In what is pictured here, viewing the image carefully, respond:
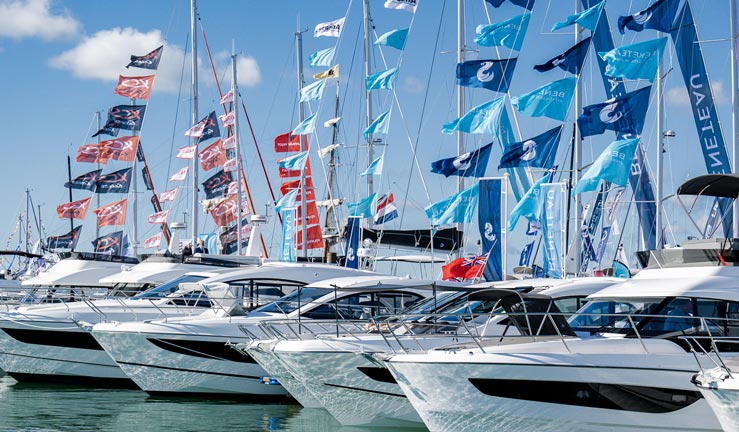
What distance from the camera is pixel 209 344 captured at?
19.1 meters

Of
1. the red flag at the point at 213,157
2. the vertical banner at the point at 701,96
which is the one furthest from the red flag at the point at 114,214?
the vertical banner at the point at 701,96

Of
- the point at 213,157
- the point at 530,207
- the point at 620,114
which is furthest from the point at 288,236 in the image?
the point at 620,114

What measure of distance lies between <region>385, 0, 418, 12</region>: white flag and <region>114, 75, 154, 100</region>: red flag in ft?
42.3

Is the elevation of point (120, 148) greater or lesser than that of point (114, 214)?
greater

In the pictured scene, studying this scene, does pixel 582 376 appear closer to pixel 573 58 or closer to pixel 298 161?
pixel 573 58

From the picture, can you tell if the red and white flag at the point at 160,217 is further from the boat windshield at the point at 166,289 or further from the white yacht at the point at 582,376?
the white yacht at the point at 582,376

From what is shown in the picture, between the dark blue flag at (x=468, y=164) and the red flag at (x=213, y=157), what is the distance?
14.7 metres

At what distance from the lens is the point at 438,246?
2862 centimetres

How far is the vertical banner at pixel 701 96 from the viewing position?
2214 centimetres

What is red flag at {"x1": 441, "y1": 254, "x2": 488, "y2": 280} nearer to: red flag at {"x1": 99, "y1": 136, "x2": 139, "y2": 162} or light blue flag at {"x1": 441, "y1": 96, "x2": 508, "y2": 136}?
light blue flag at {"x1": 441, "y1": 96, "x2": 508, "y2": 136}

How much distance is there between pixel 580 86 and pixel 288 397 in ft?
36.3

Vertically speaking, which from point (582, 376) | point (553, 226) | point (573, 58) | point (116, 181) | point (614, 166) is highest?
point (573, 58)

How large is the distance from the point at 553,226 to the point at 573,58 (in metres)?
3.87

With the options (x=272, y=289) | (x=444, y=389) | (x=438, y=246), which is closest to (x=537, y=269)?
(x=438, y=246)
